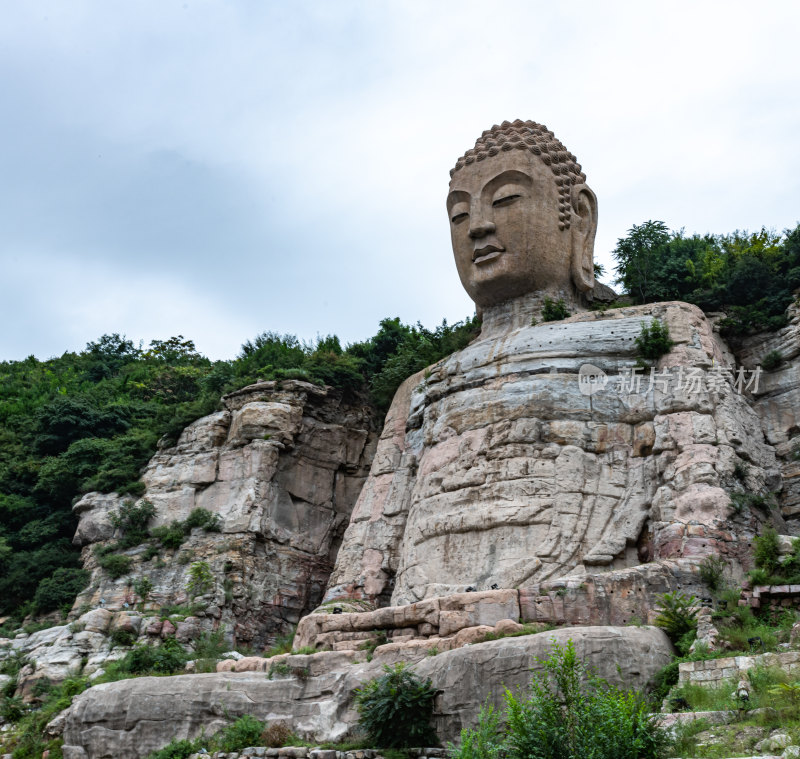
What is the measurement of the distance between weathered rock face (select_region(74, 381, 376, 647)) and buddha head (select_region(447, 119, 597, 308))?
177 inches

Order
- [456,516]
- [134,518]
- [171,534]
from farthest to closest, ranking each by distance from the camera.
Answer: [134,518] < [171,534] < [456,516]

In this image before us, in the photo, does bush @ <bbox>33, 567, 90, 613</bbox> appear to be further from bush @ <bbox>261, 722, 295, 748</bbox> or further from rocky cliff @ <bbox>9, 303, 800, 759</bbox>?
bush @ <bbox>261, 722, 295, 748</bbox>

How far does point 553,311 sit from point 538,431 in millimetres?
2965

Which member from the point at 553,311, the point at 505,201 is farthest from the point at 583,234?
the point at 553,311

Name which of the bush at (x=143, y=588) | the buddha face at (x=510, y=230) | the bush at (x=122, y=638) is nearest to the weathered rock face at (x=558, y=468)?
the buddha face at (x=510, y=230)

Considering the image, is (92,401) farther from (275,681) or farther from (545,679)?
(545,679)

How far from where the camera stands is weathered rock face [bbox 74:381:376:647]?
19797 mm

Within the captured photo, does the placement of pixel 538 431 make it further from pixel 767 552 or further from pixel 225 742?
pixel 225 742

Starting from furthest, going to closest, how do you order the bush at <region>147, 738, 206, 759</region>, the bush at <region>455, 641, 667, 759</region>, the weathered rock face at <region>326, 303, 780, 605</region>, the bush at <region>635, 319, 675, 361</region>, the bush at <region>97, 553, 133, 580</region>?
the bush at <region>97, 553, 133, 580</region>
the bush at <region>635, 319, 675, 361</region>
the weathered rock face at <region>326, 303, 780, 605</region>
the bush at <region>147, 738, 206, 759</region>
the bush at <region>455, 641, 667, 759</region>

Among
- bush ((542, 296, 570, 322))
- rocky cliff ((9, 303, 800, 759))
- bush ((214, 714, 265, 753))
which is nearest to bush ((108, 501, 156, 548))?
rocky cliff ((9, 303, 800, 759))

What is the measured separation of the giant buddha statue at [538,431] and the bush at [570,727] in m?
4.27

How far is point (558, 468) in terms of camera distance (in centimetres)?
1609

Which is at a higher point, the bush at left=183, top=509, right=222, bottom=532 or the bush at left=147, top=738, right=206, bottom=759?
the bush at left=183, top=509, right=222, bottom=532

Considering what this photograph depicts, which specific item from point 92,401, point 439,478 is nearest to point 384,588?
point 439,478
